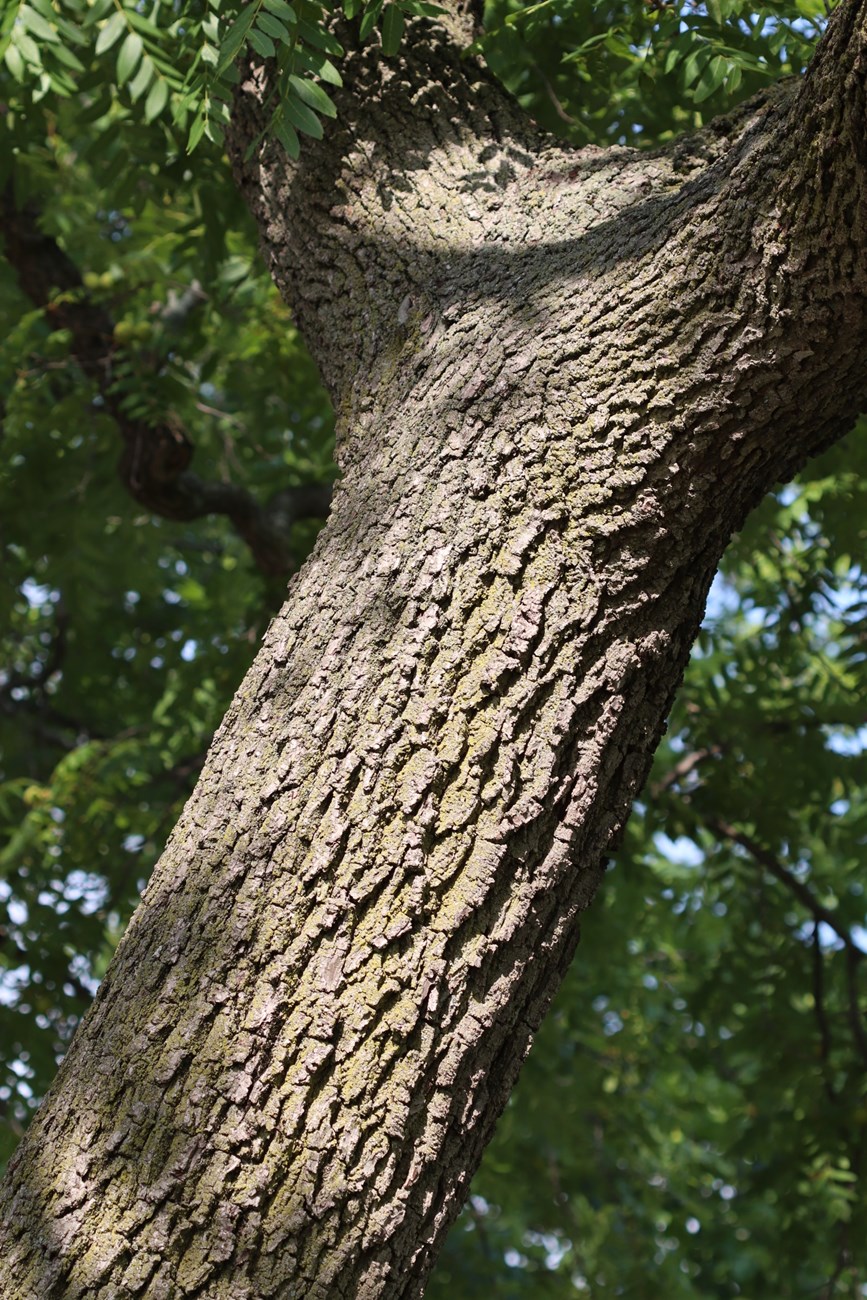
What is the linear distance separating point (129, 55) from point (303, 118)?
86cm

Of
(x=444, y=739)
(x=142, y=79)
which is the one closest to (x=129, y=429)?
(x=142, y=79)

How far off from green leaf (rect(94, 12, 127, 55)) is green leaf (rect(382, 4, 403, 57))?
0.73 meters

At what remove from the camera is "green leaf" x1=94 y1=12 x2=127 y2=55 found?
9.06 ft

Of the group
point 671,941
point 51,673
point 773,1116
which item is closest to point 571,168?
point 773,1116

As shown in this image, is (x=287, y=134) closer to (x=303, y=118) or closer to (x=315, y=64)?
(x=303, y=118)

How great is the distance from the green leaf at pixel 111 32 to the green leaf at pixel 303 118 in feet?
2.50

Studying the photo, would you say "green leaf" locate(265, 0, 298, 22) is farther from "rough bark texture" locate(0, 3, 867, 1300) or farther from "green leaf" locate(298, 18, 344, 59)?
"rough bark texture" locate(0, 3, 867, 1300)

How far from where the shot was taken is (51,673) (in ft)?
22.3

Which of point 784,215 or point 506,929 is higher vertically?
point 784,215

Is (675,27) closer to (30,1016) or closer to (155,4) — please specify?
(155,4)

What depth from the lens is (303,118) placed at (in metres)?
2.23

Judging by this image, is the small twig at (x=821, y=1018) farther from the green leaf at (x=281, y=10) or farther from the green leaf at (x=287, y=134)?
the green leaf at (x=281, y=10)

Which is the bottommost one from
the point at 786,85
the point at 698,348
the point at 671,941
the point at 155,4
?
the point at 698,348

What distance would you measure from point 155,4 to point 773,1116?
197 inches
